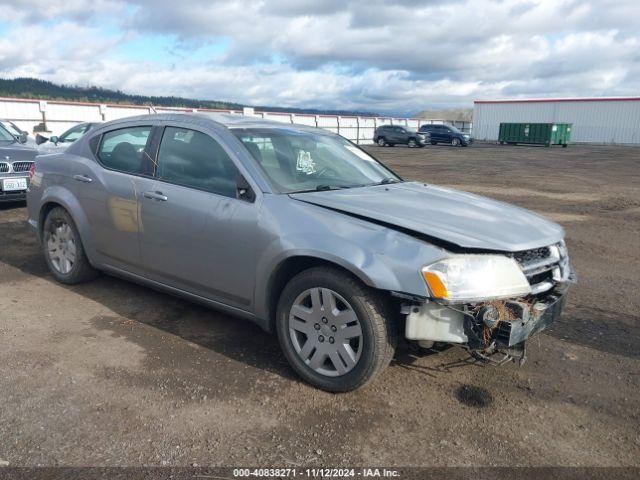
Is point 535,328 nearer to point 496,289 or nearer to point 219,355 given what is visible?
point 496,289

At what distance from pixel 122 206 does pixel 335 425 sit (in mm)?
2579

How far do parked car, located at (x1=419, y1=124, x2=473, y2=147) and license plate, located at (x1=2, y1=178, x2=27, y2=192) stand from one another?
36.2 m

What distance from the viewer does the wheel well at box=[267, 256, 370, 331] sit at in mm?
3367

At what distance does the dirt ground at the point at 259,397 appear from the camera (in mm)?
2771

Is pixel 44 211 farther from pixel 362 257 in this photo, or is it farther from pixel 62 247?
pixel 362 257

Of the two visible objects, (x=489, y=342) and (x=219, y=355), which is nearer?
(x=489, y=342)

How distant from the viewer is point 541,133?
4184 centimetres

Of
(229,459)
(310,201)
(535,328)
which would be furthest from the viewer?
(310,201)

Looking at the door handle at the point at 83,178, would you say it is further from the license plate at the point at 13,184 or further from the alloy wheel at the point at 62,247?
the license plate at the point at 13,184

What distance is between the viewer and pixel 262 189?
3.62 meters

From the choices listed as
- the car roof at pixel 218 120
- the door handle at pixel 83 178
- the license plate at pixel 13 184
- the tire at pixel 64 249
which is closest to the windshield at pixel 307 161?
the car roof at pixel 218 120

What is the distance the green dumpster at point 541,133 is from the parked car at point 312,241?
4101cm

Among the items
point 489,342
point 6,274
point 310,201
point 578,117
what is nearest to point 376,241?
point 310,201

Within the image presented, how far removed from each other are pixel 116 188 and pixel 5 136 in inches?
274
